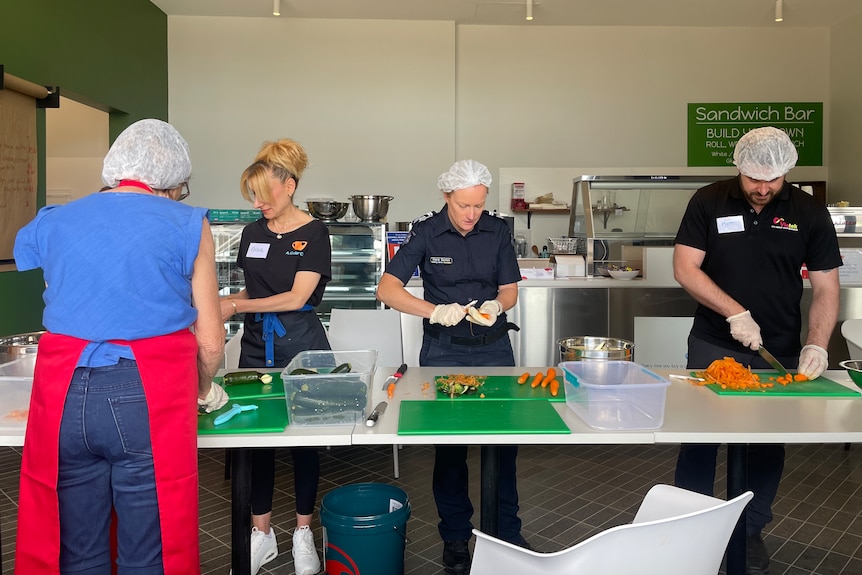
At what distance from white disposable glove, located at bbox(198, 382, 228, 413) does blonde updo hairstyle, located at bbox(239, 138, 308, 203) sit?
94 centimetres

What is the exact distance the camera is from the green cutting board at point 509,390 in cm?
232

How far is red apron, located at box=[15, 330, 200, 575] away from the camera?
1.59m

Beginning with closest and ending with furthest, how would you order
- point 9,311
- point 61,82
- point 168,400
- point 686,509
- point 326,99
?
1. point 686,509
2. point 168,400
3. point 9,311
4. point 61,82
5. point 326,99

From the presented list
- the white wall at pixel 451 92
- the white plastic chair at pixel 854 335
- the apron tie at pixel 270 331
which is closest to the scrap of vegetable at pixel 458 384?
the apron tie at pixel 270 331

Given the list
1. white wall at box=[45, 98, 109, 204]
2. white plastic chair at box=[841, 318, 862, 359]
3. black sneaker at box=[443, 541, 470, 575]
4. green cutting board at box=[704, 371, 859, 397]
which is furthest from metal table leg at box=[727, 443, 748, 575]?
white wall at box=[45, 98, 109, 204]

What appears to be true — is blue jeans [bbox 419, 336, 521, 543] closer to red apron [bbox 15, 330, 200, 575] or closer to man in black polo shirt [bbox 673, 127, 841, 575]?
man in black polo shirt [bbox 673, 127, 841, 575]

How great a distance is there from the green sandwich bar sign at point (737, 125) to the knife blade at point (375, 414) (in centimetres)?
631

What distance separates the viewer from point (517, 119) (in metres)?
7.45

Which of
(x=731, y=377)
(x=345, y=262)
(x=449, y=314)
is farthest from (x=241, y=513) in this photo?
(x=345, y=262)

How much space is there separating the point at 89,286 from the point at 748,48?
7557mm

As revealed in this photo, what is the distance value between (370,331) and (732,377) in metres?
1.92

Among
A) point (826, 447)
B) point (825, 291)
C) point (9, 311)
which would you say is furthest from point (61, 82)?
point (826, 447)

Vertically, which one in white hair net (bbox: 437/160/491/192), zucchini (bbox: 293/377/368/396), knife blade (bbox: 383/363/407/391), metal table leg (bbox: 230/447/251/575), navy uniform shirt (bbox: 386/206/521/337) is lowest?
metal table leg (bbox: 230/447/251/575)

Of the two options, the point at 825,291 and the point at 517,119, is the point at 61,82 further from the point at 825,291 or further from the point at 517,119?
the point at 825,291
